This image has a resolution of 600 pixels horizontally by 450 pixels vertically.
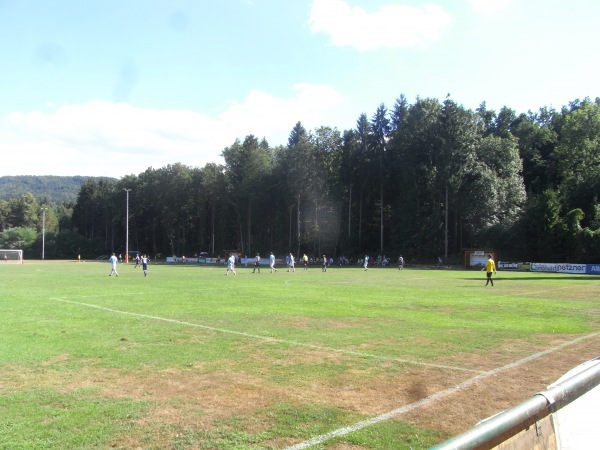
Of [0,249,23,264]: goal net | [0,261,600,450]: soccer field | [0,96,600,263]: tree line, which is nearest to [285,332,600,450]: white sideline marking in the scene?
[0,261,600,450]: soccer field

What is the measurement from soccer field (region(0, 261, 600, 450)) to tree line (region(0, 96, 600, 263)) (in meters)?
53.8

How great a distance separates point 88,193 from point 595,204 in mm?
121072

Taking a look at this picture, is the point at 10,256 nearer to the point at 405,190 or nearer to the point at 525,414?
the point at 405,190

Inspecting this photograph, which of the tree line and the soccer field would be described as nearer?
the soccer field

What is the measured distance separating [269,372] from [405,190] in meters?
70.1

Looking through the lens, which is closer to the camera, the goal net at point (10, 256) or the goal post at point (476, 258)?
the goal post at point (476, 258)

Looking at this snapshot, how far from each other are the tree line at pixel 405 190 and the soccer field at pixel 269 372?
176ft

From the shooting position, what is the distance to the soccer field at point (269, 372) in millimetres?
5711

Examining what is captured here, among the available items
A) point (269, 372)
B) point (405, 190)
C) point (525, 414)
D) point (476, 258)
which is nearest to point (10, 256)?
point (405, 190)

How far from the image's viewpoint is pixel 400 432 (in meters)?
5.68

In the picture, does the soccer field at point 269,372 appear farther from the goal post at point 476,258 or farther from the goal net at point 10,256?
the goal net at point 10,256

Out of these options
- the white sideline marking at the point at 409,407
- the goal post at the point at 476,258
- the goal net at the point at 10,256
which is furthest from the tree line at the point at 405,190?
the white sideline marking at the point at 409,407

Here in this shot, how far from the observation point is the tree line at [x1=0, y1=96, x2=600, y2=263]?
65.4 m

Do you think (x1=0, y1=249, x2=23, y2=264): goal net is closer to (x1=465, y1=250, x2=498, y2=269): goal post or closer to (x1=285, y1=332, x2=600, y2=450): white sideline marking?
(x1=465, y1=250, x2=498, y2=269): goal post
